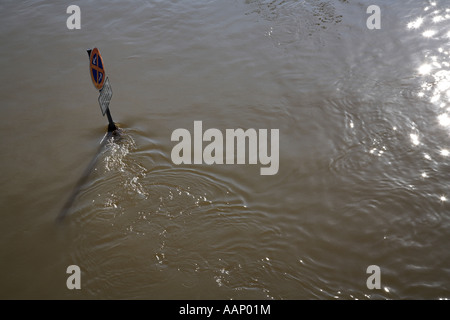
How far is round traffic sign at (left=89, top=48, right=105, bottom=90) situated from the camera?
12.0 ft

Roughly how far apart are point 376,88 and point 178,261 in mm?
3484

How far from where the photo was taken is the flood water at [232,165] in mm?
3127

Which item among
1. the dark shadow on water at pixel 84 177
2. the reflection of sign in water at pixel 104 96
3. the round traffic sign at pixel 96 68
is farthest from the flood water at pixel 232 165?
the round traffic sign at pixel 96 68

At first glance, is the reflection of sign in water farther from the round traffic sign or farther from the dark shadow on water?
the dark shadow on water

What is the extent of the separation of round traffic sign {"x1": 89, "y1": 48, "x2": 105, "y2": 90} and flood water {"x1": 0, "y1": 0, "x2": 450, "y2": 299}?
0.80m

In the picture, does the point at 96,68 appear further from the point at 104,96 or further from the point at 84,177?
the point at 84,177

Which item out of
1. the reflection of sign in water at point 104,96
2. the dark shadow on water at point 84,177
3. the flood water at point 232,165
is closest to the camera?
the flood water at point 232,165

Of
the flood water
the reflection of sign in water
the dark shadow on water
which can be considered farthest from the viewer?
the reflection of sign in water

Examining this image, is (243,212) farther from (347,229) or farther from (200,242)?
(347,229)

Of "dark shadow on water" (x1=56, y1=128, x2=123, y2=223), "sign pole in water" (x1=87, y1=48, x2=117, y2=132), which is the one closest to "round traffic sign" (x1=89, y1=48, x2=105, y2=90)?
"sign pole in water" (x1=87, y1=48, x2=117, y2=132)

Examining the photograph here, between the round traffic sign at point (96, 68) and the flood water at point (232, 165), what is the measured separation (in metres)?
0.80

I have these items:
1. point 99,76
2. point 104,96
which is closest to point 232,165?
point 104,96

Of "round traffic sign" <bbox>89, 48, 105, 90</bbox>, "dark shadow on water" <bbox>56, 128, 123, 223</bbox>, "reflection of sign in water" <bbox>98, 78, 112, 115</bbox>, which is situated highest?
"round traffic sign" <bbox>89, 48, 105, 90</bbox>

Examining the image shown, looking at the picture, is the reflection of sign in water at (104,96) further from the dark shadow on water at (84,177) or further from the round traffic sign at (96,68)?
the dark shadow on water at (84,177)
